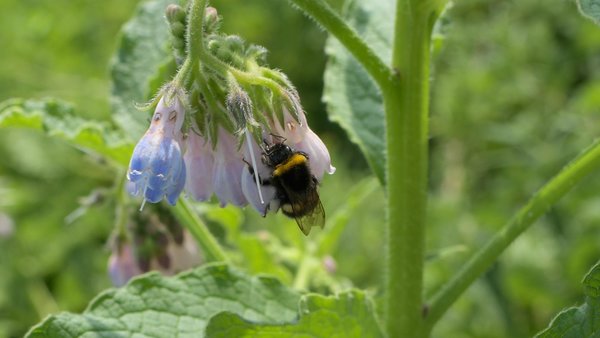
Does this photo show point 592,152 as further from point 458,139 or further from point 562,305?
point 458,139

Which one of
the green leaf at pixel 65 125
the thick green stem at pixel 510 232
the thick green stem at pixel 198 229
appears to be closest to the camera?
the thick green stem at pixel 510 232

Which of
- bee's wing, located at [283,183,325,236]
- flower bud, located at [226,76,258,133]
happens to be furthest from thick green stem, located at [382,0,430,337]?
flower bud, located at [226,76,258,133]

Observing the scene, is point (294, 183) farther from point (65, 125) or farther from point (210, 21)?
point (65, 125)

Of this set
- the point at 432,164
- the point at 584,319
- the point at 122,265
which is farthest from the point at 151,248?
the point at 432,164

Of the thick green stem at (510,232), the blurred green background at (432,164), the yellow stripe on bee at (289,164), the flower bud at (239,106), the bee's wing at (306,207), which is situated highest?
the flower bud at (239,106)

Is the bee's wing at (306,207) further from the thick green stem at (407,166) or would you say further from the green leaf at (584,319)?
the green leaf at (584,319)

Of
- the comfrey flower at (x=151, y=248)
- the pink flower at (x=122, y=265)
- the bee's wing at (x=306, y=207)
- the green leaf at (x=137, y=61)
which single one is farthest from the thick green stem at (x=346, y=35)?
the pink flower at (x=122, y=265)
